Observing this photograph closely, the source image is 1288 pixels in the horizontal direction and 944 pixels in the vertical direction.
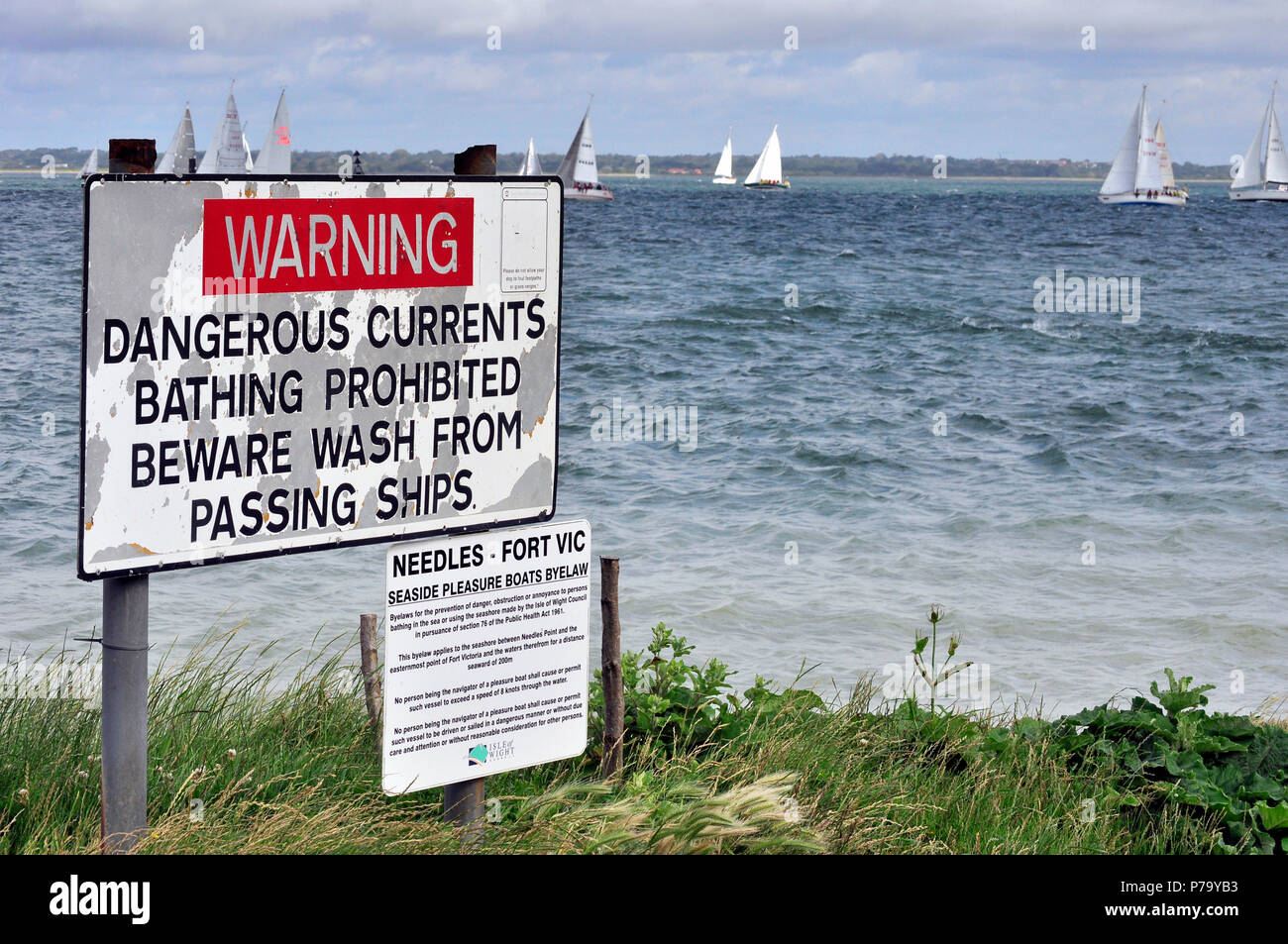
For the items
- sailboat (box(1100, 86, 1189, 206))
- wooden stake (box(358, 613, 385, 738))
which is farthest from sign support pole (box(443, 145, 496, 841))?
sailboat (box(1100, 86, 1189, 206))

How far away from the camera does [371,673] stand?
15.9ft

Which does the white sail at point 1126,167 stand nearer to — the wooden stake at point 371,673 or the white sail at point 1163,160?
the white sail at point 1163,160

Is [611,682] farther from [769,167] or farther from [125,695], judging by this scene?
[769,167]

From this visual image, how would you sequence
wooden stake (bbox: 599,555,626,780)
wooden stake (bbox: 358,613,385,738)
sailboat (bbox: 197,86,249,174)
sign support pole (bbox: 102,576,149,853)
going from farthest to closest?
sailboat (bbox: 197,86,249,174), wooden stake (bbox: 358,613,385,738), wooden stake (bbox: 599,555,626,780), sign support pole (bbox: 102,576,149,853)

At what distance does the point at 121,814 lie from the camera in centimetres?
323

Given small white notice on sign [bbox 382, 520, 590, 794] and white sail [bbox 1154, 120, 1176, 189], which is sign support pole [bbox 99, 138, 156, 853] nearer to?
small white notice on sign [bbox 382, 520, 590, 794]

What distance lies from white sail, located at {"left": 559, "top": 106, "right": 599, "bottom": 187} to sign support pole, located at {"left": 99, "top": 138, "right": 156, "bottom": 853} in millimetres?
83369

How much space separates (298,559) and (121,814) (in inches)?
289

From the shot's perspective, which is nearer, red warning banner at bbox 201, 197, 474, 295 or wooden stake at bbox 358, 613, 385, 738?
red warning banner at bbox 201, 197, 474, 295

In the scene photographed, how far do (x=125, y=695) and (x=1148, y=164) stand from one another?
100.0 metres

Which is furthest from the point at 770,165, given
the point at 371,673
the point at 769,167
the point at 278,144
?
the point at 371,673

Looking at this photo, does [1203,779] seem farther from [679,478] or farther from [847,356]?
[847,356]

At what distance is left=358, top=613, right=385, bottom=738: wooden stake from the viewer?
467cm

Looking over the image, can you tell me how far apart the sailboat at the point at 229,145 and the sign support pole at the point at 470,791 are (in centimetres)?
5622
